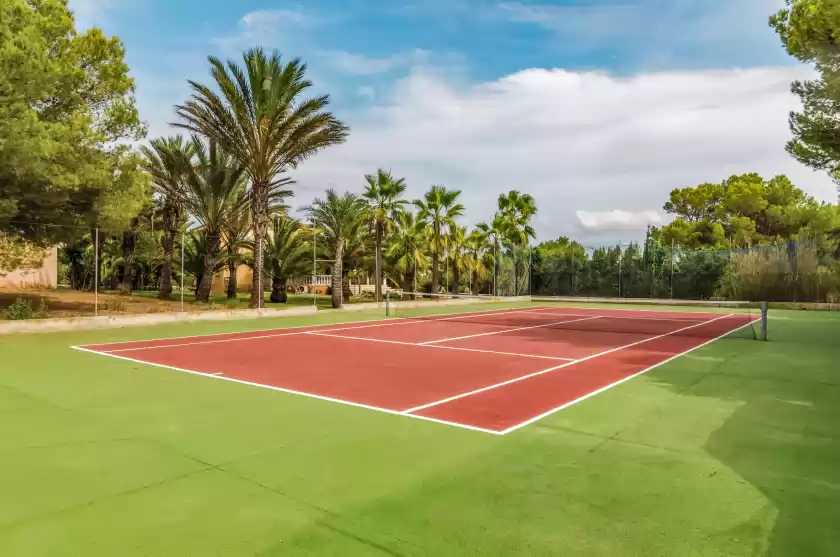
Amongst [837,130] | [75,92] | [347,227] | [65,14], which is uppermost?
[65,14]

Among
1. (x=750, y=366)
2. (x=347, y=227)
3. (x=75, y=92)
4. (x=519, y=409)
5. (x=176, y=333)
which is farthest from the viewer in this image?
(x=347, y=227)

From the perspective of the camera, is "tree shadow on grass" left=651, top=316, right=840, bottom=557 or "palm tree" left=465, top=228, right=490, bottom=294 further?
"palm tree" left=465, top=228, right=490, bottom=294

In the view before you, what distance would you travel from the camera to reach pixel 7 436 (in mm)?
5137

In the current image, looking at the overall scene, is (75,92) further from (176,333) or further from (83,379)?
(83,379)

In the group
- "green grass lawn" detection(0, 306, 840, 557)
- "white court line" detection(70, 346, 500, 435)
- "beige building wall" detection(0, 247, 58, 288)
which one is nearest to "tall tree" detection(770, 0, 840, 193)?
"green grass lawn" detection(0, 306, 840, 557)

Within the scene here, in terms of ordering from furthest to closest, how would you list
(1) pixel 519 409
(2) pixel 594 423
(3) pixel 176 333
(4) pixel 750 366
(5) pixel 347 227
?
A: (5) pixel 347 227 → (3) pixel 176 333 → (4) pixel 750 366 → (1) pixel 519 409 → (2) pixel 594 423

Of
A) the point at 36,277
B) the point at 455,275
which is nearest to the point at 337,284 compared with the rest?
the point at 455,275

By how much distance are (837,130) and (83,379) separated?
59.4 ft

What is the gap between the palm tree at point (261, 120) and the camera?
1939cm

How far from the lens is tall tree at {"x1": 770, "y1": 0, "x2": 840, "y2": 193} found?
45.6 ft

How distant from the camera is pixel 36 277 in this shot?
81.9ft

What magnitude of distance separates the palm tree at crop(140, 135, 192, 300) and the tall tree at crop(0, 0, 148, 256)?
5.98 m

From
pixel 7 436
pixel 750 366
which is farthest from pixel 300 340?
pixel 750 366

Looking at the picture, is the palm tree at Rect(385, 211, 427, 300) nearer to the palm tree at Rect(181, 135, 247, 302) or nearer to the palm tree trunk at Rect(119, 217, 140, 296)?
the palm tree at Rect(181, 135, 247, 302)
